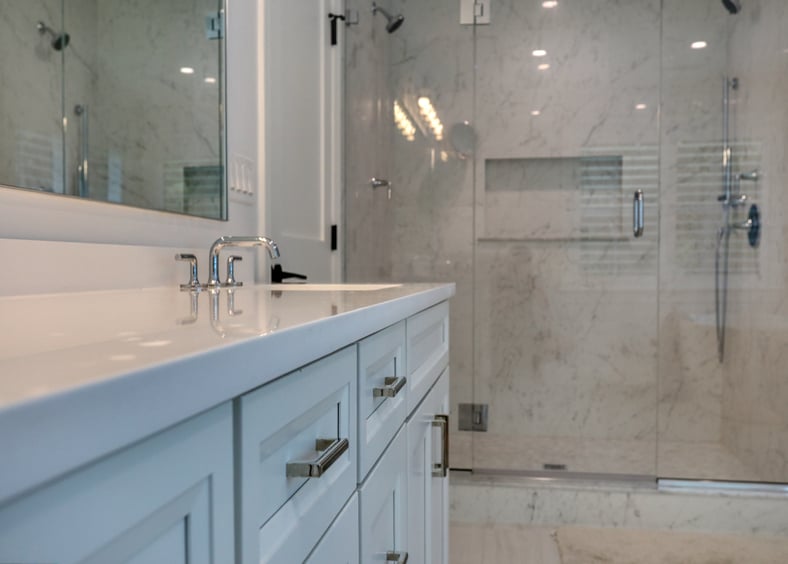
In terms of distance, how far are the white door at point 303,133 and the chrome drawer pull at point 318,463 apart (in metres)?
1.35

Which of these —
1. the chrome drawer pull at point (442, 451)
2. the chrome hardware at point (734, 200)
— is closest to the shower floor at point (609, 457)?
the chrome hardware at point (734, 200)

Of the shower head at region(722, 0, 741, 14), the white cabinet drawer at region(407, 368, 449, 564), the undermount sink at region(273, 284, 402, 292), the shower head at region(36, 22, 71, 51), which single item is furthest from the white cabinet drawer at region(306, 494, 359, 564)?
the shower head at region(722, 0, 741, 14)

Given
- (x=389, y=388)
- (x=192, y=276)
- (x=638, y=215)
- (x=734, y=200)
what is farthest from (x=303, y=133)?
(x=734, y=200)

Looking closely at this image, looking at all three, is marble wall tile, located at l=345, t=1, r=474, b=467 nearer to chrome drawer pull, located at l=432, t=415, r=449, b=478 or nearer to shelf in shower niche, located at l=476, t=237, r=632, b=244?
shelf in shower niche, located at l=476, t=237, r=632, b=244

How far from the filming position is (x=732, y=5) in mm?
2895

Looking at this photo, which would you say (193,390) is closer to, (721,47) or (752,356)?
(752,356)

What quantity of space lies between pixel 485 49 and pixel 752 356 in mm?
1776

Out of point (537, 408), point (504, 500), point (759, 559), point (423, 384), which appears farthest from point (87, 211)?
point (537, 408)

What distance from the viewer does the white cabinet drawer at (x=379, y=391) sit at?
2.52 ft

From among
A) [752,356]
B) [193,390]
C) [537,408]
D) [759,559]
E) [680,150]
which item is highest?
[680,150]

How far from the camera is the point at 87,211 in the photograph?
3.65ft

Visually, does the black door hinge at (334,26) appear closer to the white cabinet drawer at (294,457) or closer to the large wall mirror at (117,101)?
the large wall mirror at (117,101)

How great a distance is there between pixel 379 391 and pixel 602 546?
1.81 m

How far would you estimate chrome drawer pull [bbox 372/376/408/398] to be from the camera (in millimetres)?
852
